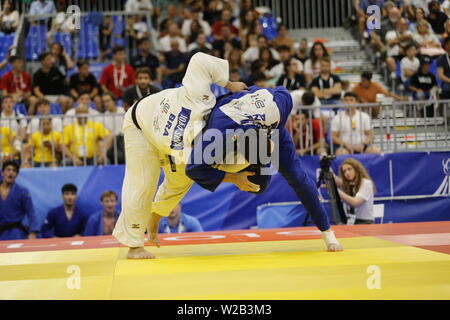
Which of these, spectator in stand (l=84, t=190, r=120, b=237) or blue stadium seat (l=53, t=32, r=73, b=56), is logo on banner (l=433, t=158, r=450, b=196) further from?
blue stadium seat (l=53, t=32, r=73, b=56)

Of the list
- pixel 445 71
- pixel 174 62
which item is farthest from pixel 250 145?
pixel 174 62

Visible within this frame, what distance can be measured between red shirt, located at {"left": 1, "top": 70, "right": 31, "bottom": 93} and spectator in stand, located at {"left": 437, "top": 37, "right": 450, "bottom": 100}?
23.3 feet

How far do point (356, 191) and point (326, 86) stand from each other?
115 inches

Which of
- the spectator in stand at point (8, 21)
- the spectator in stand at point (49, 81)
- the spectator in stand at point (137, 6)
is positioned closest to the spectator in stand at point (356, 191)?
the spectator in stand at point (49, 81)

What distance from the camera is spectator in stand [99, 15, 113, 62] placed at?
1298 cm

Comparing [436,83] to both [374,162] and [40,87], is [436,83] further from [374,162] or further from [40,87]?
[40,87]

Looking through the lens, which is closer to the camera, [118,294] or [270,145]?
[118,294]

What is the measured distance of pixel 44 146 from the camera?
29.7 feet

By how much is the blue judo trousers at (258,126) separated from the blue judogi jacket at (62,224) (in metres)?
4.63

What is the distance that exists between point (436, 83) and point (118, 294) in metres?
8.75

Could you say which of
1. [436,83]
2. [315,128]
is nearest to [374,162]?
[315,128]

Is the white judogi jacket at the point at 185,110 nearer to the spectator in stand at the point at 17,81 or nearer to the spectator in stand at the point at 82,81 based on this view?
the spectator in stand at the point at 82,81

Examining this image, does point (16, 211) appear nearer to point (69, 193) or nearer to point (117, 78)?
point (69, 193)

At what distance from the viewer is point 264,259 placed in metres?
4.17
